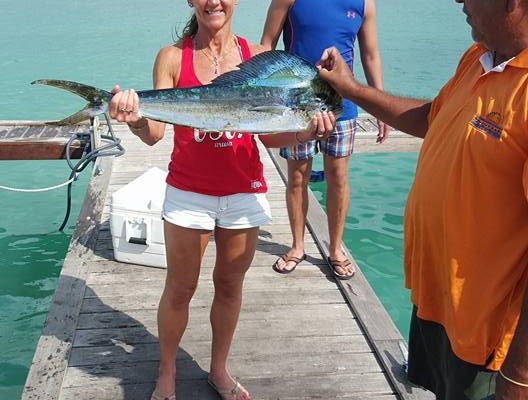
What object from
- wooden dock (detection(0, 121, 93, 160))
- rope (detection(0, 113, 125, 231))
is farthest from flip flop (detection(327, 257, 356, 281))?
wooden dock (detection(0, 121, 93, 160))

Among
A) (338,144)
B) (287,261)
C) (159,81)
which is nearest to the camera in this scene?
(159,81)

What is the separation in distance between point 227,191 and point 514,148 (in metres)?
1.26

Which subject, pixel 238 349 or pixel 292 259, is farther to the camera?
pixel 292 259

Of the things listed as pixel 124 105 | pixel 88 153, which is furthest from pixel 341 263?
pixel 88 153

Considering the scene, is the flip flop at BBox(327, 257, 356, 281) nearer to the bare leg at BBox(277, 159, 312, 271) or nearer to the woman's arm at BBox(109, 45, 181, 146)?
the bare leg at BBox(277, 159, 312, 271)

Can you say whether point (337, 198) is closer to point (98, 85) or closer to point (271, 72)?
point (271, 72)

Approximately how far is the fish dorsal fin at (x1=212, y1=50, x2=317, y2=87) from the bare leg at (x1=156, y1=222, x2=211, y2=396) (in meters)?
0.71

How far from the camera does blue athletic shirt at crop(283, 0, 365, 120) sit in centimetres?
367

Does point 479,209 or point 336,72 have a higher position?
point 336,72

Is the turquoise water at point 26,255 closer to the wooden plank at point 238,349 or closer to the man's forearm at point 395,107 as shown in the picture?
the wooden plank at point 238,349

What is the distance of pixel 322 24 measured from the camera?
3693mm

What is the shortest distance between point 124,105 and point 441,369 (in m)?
1.58

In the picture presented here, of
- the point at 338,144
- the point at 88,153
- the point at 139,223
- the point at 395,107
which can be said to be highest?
the point at 395,107

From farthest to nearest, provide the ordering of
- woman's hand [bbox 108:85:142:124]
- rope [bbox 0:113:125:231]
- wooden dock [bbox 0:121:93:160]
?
wooden dock [bbox 0:121:93:160] → rope [bbox 0:113:125:231] → woman's hand [bbox 108:85:142:124]
